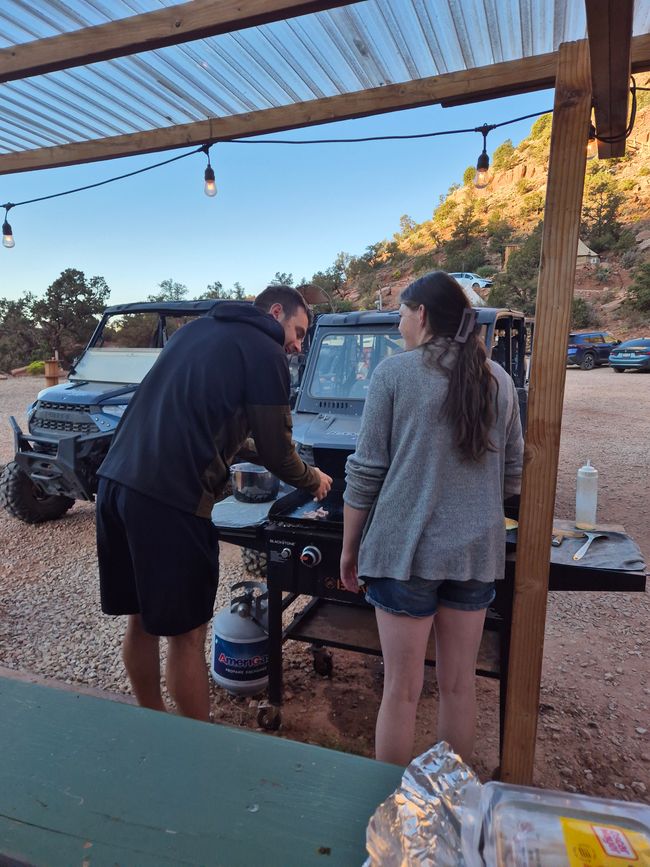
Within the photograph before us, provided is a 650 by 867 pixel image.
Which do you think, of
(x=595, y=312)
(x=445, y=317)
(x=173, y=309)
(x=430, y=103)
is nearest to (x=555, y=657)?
(x=445, y=317)

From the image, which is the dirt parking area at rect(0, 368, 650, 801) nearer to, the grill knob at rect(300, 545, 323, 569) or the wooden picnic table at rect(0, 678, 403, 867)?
the grill knob at rect(300, 545, 323, 569)

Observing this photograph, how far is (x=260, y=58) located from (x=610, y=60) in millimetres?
1796

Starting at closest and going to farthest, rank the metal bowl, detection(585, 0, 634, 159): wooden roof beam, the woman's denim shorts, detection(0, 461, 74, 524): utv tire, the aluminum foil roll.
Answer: the aluminum foil roll
detection(585, 0, 634, 159): wooden roof beam
the woman's denim shorts
the metal bowl
detection(0, 461, 74, 524): utv tire

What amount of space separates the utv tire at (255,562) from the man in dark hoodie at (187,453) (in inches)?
82.4

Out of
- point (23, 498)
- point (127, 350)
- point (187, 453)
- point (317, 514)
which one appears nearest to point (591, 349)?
point (127, 350)

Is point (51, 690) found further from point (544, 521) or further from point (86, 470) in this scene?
point (86, 470)

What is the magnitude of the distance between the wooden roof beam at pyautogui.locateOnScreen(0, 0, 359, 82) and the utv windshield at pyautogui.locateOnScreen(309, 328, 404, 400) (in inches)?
94.4

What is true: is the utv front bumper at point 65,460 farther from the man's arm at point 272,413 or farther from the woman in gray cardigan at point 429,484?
the woman in gray cardigan at point 429,484

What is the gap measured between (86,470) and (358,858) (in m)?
4.14

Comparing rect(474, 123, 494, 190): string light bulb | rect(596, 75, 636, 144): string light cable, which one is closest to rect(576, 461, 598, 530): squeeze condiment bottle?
rect(596, 75, 636, 144): string light cable

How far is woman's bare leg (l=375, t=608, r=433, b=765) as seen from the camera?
1.58 meters

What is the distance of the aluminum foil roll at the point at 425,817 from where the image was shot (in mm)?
772

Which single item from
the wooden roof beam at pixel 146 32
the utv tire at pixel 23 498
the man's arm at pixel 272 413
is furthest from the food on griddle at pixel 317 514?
the utv tire at pixel 23 498

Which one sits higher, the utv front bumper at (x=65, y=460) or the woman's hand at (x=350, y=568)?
the woman's hand at (x=350, y=568)
